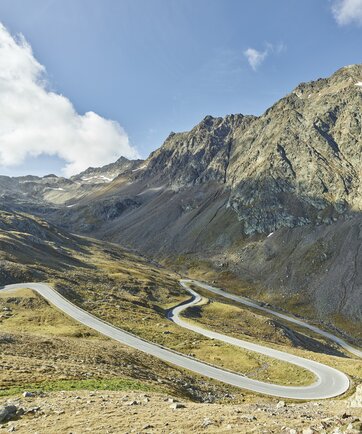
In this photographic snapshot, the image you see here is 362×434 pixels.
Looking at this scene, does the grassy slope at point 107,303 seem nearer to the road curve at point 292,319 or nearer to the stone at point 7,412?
the stone at point 7,412

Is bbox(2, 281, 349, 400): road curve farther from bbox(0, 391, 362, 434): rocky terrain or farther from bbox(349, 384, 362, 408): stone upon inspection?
bbox(0, 391, 362, 434): rocky terrain

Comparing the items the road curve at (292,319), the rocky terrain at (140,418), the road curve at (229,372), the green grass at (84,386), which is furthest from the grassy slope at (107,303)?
the road curve at (292,319)

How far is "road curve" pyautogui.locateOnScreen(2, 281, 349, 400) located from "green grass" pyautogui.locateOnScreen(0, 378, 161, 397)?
658 inches

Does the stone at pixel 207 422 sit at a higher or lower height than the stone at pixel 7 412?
lower

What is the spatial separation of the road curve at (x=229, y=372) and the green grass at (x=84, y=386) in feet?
54.8

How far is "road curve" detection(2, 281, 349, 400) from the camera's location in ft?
137

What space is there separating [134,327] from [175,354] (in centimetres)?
1394

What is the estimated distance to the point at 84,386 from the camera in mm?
26250

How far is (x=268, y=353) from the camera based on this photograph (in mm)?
59219

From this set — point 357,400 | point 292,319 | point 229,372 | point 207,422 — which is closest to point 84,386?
point 207,422

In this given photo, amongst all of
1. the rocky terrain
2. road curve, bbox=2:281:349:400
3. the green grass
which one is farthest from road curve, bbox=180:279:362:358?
the rocky terrain

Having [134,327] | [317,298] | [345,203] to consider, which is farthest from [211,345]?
[345,203]

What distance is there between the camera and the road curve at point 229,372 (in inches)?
1642

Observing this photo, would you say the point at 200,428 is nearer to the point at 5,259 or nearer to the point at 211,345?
the point at 211,345
